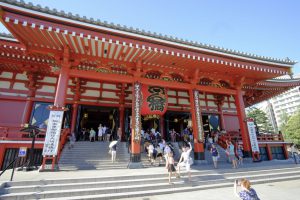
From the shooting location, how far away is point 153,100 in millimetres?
10188

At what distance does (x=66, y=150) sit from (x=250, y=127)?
37.6 ft

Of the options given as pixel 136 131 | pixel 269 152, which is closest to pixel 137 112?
pixel 136 131

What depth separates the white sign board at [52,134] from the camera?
703cm

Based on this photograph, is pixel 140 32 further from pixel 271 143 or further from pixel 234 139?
pixel 271 143

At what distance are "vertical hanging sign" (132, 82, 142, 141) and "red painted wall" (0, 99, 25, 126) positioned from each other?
7.56 meters

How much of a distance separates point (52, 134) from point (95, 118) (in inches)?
314

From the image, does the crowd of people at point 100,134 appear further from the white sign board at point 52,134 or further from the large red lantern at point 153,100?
the white sign board at point 52,134

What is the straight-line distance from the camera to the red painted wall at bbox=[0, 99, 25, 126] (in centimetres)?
1027

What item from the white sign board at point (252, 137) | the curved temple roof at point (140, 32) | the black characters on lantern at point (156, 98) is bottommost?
the white sign board at point (252, 137)

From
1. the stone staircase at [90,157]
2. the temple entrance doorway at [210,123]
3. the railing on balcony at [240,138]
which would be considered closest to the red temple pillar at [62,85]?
the stone staircase at [90,157]

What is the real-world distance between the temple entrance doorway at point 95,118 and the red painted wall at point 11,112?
11.5 ft

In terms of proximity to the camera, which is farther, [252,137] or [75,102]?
[75,102]

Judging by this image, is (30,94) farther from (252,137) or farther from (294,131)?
(294,131)

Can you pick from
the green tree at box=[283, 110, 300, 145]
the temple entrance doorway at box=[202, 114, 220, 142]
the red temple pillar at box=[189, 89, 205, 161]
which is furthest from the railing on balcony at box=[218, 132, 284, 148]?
the green tree at box=[283, 110, 300, 145]
